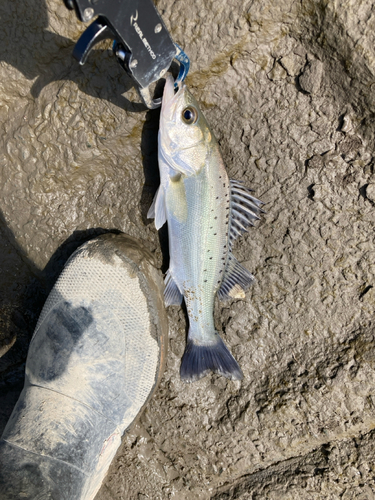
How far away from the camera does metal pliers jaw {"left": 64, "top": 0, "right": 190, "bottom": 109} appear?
172 cm

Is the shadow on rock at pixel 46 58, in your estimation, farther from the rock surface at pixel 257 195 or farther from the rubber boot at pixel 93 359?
the rubber boot at pixel 93 359

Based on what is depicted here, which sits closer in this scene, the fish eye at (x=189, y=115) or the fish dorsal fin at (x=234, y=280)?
the fish eye at (x=189, y=115)

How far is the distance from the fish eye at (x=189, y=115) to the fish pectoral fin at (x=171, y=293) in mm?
1077

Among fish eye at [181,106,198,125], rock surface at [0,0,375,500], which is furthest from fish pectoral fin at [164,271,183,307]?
fish eye at [181,106,198,125]

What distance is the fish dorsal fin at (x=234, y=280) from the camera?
98.2 inches

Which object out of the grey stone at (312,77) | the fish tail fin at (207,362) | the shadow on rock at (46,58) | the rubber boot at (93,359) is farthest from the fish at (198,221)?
the grey stone at (312,77)

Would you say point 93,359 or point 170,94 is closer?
point 170,94

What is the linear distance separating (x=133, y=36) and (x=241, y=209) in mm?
1229

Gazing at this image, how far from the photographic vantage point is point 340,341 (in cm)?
245

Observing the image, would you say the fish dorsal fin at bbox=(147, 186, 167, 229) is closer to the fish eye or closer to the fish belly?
the fish belly

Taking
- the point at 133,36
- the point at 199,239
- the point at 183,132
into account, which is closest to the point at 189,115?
the point at 183,132

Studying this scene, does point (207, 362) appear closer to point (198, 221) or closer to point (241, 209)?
point (198, 221)

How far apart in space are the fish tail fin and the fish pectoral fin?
29 cm

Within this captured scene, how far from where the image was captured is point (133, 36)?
1896 mm
